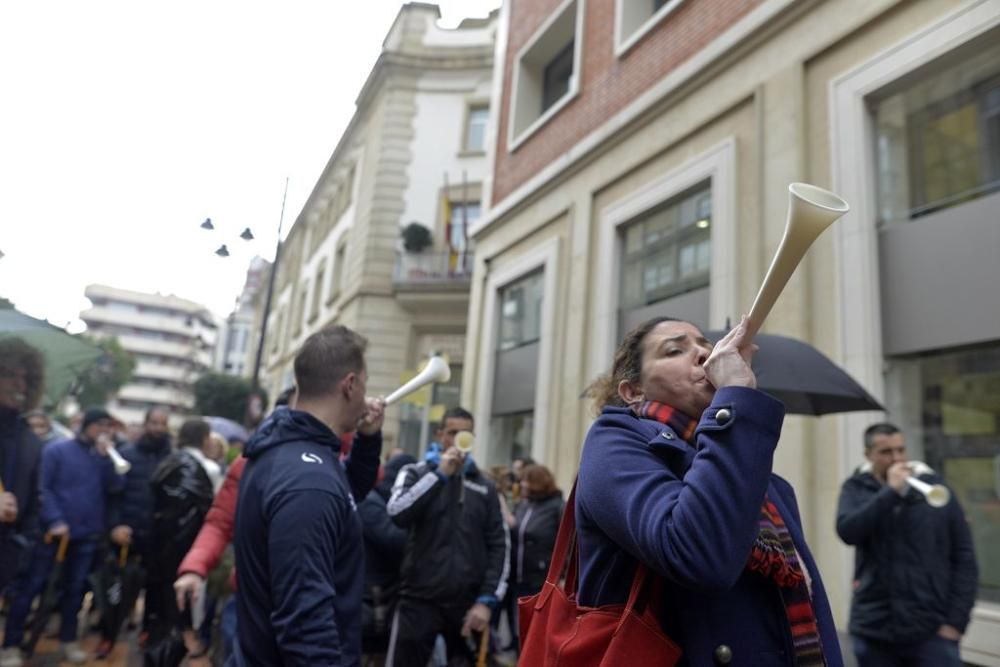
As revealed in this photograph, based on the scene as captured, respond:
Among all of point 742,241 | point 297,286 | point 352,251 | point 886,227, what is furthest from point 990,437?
point 297,286

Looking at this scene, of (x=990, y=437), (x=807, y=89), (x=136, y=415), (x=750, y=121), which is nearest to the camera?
(x=990, y=437)

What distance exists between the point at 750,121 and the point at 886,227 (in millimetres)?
2191

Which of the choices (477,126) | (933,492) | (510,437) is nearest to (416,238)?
(477,126)

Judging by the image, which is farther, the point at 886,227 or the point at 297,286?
the point at 297,286

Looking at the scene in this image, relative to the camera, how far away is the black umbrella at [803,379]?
432 cm

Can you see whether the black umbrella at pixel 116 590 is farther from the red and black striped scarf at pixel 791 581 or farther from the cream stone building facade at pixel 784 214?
the red and black striped scarf at pixel 791 581

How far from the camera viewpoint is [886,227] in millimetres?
6309

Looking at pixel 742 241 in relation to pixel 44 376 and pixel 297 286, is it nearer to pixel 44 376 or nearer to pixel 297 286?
pixel 44 376

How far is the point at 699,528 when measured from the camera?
4.33 feet

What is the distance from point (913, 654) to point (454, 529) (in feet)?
8.57

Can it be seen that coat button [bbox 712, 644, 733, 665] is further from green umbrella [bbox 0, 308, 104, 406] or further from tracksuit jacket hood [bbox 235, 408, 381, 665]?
green umbrella [bbox 0, 308, 104, 406]

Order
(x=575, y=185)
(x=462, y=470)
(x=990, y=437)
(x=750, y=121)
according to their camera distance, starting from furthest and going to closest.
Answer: (x=575, y=185) < (x=750, y=121) < (x=990, y=437) < (x=462, y=470)

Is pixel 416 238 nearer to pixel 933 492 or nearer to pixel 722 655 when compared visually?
pixel 933 492

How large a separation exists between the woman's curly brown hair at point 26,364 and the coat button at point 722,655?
13.4 feet
